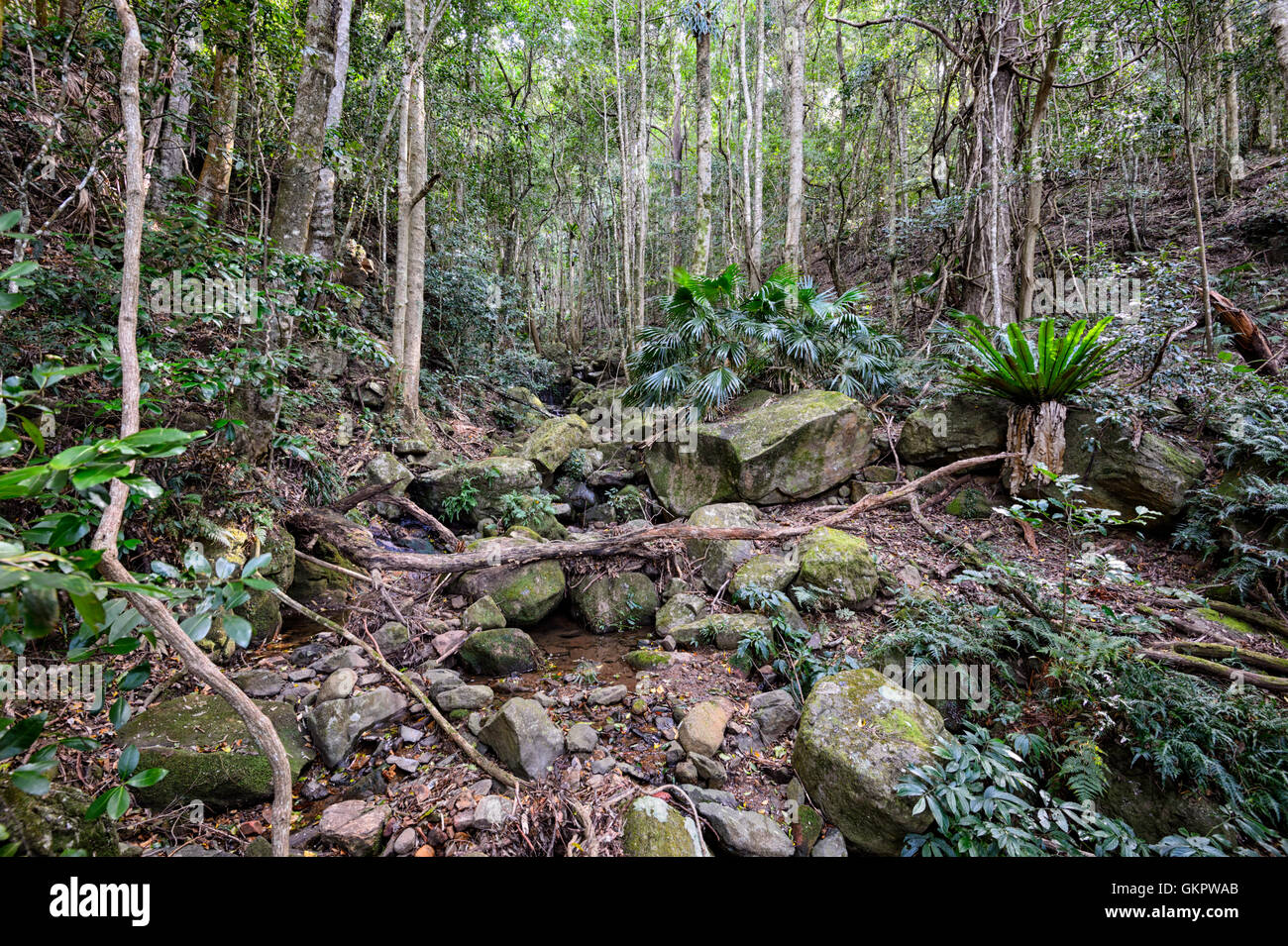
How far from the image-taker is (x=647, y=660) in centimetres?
373

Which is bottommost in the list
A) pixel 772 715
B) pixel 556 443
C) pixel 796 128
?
pixel 772 715

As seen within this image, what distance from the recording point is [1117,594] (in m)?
3.31

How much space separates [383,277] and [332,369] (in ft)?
12.4

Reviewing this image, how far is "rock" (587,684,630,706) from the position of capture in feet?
10.8

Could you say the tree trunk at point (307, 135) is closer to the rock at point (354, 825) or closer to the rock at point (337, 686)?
the rock at point (337, 686)

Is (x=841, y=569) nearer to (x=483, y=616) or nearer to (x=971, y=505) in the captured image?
(x=971, y=505)

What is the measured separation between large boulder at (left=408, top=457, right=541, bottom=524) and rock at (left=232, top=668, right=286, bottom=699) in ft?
9.15

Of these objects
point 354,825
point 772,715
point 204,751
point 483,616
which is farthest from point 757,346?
point 204,751

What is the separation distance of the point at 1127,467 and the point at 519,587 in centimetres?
504

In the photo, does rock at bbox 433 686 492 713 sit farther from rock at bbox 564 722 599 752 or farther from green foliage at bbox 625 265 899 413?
green foliage at bbox 625 265 899 413
